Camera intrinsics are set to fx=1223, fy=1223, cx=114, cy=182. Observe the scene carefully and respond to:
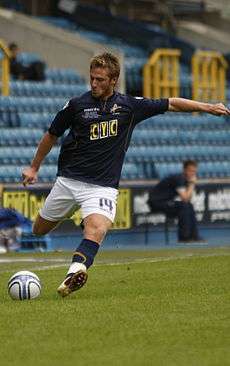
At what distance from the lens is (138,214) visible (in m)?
20.3

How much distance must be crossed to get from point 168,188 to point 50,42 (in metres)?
8.11

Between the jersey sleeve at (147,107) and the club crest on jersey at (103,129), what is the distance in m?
0.25

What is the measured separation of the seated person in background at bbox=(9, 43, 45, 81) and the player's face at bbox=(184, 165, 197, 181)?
6508 mm

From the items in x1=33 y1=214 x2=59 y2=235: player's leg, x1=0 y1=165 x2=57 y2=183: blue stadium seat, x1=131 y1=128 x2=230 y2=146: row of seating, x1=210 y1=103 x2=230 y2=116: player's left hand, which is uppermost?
x1=210 y1=103 x2=230 y2=116: player's left hand

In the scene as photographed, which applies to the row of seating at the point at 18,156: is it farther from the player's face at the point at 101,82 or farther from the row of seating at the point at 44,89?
the player's face at the point at 101,82

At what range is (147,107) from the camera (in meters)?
10.5

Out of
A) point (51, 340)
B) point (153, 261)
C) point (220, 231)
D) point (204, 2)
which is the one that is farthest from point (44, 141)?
point (204, 2)

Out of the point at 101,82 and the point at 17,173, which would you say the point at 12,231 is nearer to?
the point at 17,173

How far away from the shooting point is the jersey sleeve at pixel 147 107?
1049 centimetres

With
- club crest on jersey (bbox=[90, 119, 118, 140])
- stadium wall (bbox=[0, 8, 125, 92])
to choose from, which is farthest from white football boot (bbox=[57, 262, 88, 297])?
stadium wall (bbox=[0, 8, 125, 92])

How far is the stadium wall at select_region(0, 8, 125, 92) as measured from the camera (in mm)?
27547

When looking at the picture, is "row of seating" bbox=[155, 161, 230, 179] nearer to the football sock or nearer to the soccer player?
the soccer player

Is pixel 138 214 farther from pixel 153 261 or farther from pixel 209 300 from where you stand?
pixel 209 300

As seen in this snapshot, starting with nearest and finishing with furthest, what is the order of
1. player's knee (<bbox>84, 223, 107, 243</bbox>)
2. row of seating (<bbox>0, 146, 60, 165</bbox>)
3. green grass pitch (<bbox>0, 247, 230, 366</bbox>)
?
green grass pitch (<bbox>0, 247, 230, 366</bbox>)
player's knee (<bbox>84, 223, 107, 243</bbox>)
row of seating (<bbox>0, 146, 60, 165</bbox>)
